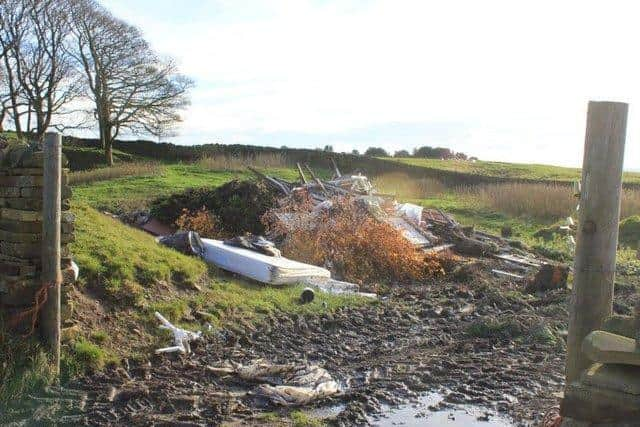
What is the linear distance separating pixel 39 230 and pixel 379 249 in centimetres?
798

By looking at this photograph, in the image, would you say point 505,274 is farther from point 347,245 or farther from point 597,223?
point 597,223

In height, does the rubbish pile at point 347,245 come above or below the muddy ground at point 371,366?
above

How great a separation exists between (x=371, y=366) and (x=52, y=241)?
3.62m

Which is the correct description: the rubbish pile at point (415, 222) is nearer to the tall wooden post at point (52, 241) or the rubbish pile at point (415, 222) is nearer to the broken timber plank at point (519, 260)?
the broken timber plank at point (519, 260)

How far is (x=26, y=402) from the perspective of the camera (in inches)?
239

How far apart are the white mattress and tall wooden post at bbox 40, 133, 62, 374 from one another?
4.73 metres

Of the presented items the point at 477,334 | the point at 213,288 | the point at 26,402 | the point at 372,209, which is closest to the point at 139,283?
the point at 213,288

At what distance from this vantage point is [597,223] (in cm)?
470

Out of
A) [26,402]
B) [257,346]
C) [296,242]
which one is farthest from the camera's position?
[296,242]

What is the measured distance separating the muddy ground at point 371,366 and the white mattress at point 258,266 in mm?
1347

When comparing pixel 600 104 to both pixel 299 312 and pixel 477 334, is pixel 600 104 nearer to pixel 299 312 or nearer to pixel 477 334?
pixel 477 334

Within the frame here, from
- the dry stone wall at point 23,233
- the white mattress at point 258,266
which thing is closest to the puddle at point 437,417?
the dry stone wall at point 23,233

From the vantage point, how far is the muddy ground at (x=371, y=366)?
6.18 meters

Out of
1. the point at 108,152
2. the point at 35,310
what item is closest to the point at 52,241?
the point at 35,310
